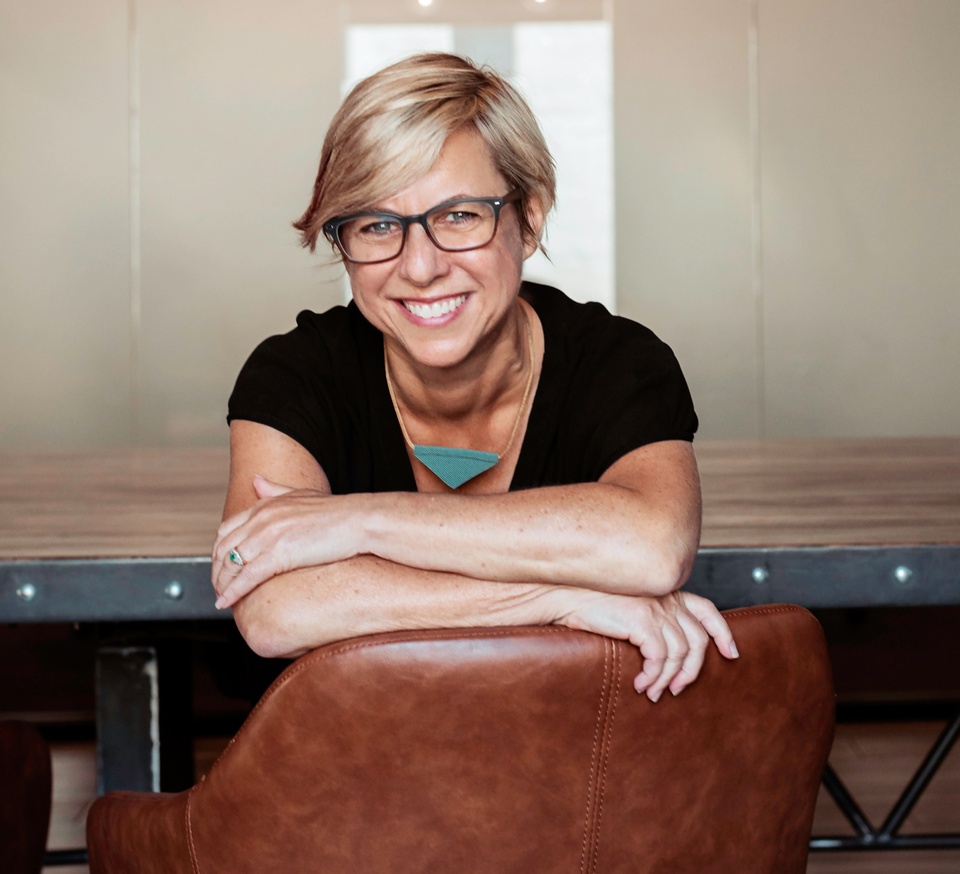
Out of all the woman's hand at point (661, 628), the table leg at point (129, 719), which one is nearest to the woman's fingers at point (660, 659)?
the woman's hand at point (661, 628)

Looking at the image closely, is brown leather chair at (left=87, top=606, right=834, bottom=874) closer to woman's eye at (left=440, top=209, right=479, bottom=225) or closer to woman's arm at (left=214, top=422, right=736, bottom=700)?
woman's arm at (left=214, top=422, right=736, bottom=700)

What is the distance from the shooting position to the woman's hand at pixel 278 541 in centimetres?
106

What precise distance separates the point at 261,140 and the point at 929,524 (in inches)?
143

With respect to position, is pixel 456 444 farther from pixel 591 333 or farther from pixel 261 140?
pixel 261 140

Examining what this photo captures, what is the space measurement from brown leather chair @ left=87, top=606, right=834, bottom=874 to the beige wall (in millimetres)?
3806

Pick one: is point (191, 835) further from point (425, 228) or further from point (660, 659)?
point (425, 228)

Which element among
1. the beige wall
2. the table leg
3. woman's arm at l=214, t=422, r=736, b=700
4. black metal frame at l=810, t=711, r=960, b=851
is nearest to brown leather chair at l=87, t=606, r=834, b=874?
woman's arm at l=214, t=422, r=736, b=700

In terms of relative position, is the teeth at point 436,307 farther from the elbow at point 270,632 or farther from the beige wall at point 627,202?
the beige wall at point 627,202

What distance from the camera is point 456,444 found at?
4.85 feet

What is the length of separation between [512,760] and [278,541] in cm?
37

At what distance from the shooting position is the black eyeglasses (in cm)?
124

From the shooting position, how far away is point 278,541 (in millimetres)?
1067

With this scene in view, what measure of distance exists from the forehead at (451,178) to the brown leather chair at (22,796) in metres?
0.78

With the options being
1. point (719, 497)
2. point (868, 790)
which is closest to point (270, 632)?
point (719, 497)
